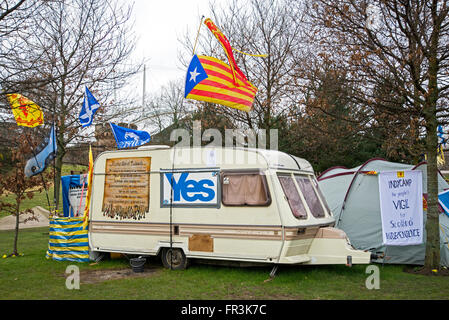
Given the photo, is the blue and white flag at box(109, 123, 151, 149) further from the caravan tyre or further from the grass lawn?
the caravan tyre

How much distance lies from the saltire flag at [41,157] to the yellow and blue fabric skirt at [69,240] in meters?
1.41

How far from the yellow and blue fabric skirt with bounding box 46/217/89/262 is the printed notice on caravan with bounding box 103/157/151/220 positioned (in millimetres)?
1035

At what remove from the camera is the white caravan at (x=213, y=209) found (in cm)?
902

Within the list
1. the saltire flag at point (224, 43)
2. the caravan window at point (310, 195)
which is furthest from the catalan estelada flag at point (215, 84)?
the caravan window at point (310, 195)

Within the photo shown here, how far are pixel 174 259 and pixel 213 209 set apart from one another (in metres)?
1.64

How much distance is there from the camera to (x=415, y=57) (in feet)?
30.4

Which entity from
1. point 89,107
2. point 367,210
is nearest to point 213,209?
point 367,210

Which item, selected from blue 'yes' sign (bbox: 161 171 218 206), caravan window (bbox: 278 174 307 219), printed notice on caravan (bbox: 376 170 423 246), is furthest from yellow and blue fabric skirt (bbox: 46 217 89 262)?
printed notice on caravan (bbox: 376 170 423 246)

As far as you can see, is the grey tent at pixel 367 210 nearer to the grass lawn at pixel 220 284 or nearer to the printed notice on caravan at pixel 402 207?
the grass lawn at pixel 220 284

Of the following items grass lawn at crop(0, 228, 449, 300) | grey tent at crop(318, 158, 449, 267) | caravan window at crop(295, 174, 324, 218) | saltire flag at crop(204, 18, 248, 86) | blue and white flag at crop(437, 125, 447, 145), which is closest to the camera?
grass lawn at crop(0, 228, 449, 300)

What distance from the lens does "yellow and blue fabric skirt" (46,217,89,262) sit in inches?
443

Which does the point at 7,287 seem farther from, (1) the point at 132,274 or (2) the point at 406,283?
(2) the point at 406,283

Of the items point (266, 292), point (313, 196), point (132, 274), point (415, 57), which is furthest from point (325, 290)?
point (415, 57)

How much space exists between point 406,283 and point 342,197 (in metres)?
3.74
